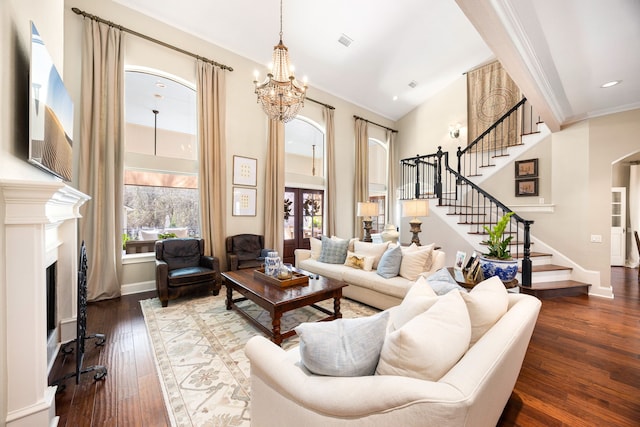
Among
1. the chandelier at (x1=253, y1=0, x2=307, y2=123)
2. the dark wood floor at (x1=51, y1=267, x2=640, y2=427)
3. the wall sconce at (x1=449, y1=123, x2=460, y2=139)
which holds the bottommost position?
the dark wood floor at (x1=51, y1=267, x2=640, y2=427)

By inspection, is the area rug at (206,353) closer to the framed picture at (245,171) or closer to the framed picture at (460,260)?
the framed picture at (460,260)

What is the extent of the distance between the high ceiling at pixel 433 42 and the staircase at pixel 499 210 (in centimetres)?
133

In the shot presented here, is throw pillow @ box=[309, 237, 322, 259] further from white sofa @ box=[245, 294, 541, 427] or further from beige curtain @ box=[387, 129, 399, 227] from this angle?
beige curtain @ box=[387, 129, 399, 227]

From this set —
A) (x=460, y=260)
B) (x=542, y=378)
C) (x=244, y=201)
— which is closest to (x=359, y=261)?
(x=460, y=260)

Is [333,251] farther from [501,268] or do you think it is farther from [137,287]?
[137,287]

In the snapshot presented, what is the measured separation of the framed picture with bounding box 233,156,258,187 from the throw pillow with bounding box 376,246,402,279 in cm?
306

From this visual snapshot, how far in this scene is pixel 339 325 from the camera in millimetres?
1135

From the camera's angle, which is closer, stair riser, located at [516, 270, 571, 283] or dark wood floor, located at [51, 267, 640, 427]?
dark wood floor, located at [51, 267, 640, 427]

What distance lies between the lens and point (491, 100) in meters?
6.05

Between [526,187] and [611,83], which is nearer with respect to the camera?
[611,83]

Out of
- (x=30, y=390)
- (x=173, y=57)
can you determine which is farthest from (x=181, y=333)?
(x=173, y=57)

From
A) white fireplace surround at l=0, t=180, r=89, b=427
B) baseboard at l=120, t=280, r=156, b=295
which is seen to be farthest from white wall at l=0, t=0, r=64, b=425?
baseboard at l=120, t=280, r=156, b=295

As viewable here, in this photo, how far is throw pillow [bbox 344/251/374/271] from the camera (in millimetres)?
3555

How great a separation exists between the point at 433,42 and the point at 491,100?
2210 mm
